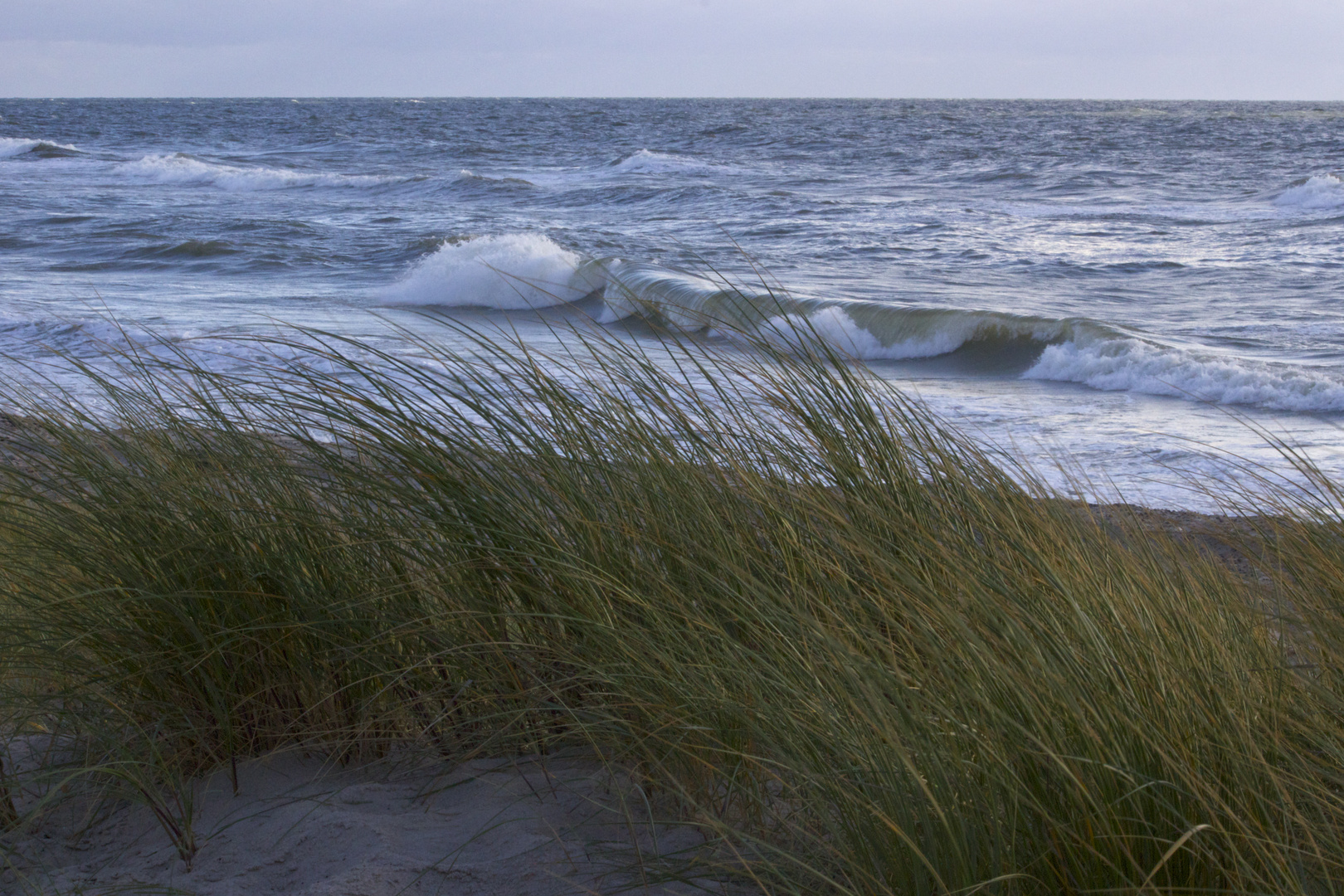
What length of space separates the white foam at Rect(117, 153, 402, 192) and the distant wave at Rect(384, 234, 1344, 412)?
1371cm

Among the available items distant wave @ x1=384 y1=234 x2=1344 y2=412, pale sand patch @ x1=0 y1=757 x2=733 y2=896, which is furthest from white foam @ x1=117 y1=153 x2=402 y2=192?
pale sand patch @ x1=0 y1=757 x2=733 y2=896

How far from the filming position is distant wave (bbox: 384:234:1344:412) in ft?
Answer: 24.1

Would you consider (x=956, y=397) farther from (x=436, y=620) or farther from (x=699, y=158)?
(x=699, y=158)

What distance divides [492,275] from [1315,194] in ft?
53.6

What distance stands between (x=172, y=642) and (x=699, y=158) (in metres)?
32.1

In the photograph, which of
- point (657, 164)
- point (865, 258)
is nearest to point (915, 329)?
point (865, 258)

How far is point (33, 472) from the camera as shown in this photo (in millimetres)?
2426

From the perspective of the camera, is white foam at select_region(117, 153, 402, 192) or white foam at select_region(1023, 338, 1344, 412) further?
white foam at select_region(117, 153, 402, 192)

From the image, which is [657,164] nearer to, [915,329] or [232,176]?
[232,176]

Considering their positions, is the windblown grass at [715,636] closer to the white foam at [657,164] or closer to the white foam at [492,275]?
the white foam at [492,275]

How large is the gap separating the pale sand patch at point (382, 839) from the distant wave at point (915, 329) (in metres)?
1.64

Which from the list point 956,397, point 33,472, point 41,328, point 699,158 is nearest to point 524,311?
point 41,328

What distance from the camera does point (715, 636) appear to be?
1700mm

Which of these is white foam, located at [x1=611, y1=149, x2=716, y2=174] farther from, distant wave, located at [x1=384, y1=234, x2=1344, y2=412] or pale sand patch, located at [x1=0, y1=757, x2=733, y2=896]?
pale sand patch, located at [x1=0, y1=757, x2=733, y2=896]
